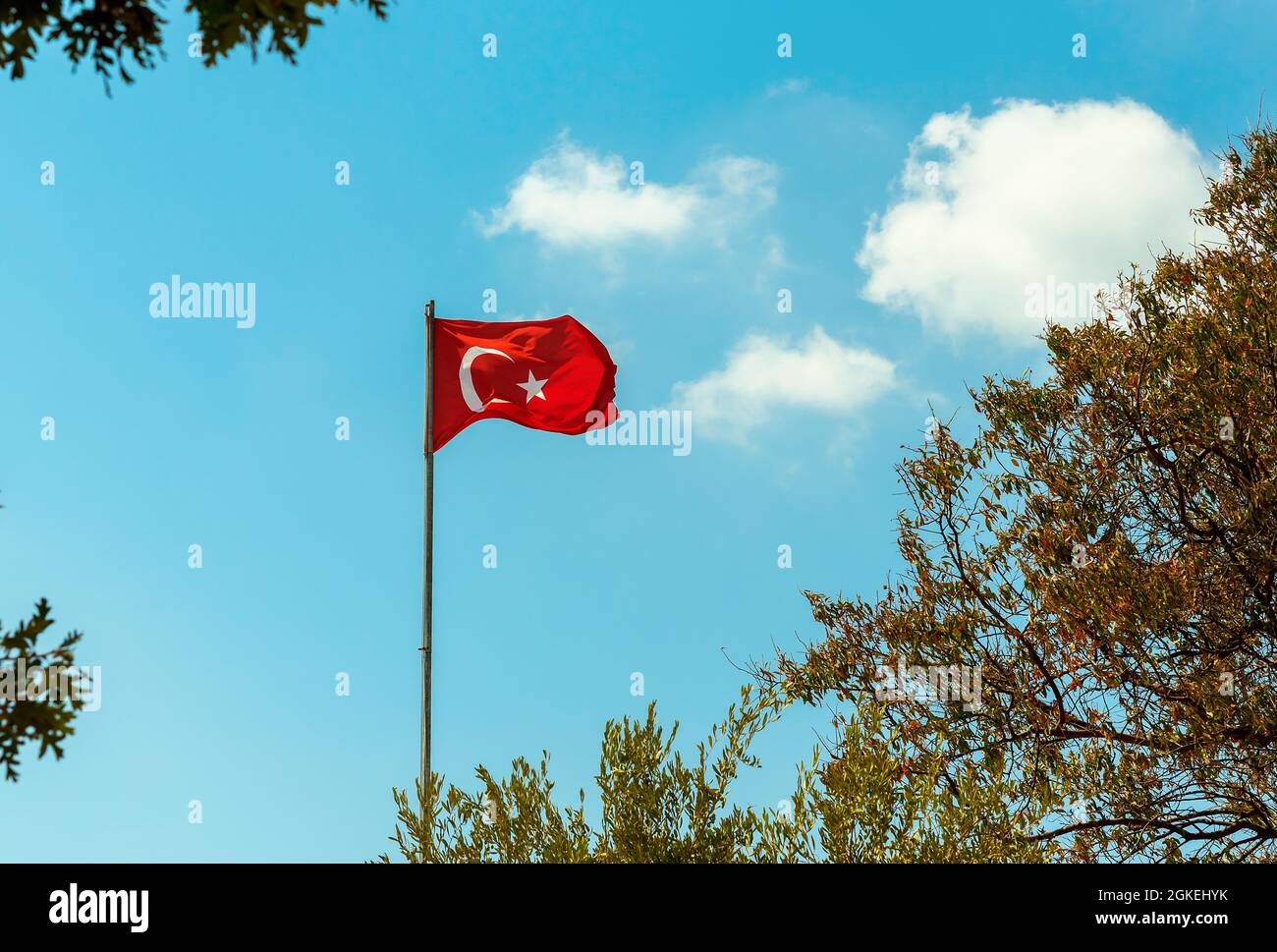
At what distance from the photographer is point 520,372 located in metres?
17.0

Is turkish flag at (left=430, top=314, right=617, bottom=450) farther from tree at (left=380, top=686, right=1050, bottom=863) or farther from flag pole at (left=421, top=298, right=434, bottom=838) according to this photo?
tree at (left=380, top=686, right=1050, bottom=863)

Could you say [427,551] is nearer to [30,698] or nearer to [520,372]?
[520,372]

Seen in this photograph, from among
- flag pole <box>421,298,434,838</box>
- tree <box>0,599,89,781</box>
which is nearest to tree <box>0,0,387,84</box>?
tree <box>0,599,89,781</box>

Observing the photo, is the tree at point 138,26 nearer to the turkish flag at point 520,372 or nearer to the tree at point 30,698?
the tree at point 30,698

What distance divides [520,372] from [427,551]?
2.96 metres

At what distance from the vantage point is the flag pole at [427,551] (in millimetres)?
14586

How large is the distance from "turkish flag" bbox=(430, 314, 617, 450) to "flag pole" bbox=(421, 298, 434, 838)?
18 cm

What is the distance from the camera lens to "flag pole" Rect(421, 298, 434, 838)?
14.6 meters

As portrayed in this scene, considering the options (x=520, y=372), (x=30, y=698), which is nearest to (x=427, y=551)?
(x=520, y=372)
